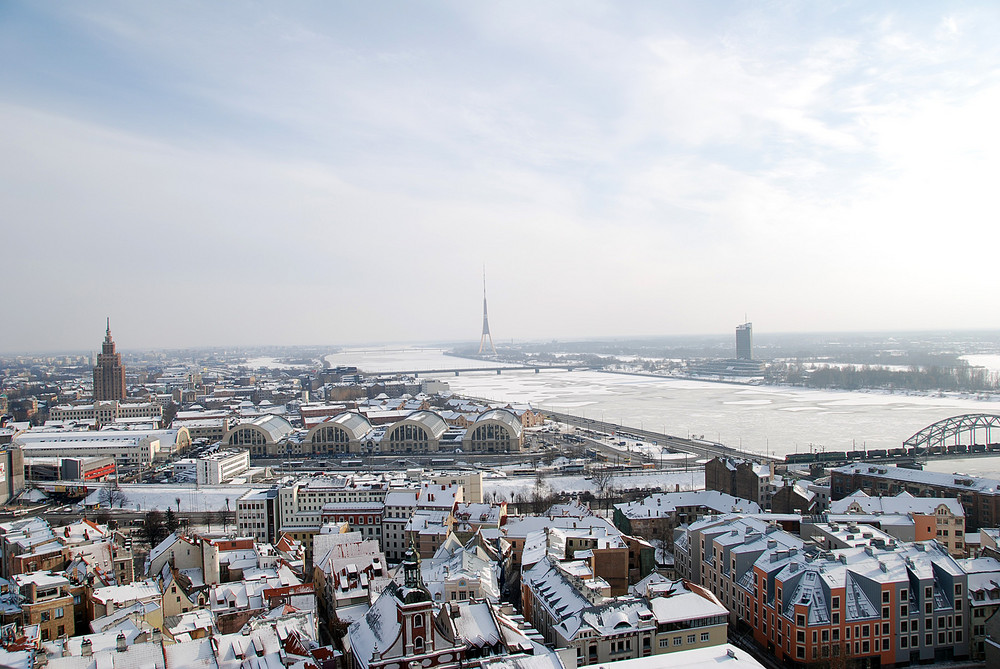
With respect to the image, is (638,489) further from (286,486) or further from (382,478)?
(286,486)

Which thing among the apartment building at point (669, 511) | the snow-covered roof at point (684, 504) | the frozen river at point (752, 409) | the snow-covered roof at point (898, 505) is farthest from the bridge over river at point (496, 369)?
the snow-covered roof at point (898, 505)

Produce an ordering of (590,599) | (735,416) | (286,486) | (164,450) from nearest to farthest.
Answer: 1. (590,599)
2. (286,486)
3. (164,450)
4. (735,416)

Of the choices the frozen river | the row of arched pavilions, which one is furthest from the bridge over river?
the row of arched pavilions

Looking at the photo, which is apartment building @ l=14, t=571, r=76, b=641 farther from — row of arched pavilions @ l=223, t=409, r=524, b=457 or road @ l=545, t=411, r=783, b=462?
row of arched pavilions @ l=223, t=409, r=524, b=457

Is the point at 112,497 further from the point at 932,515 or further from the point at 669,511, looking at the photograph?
the point at 932,515

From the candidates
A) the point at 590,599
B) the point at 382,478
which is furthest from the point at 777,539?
the point at 382,478

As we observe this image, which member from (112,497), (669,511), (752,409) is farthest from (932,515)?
(752,409)
